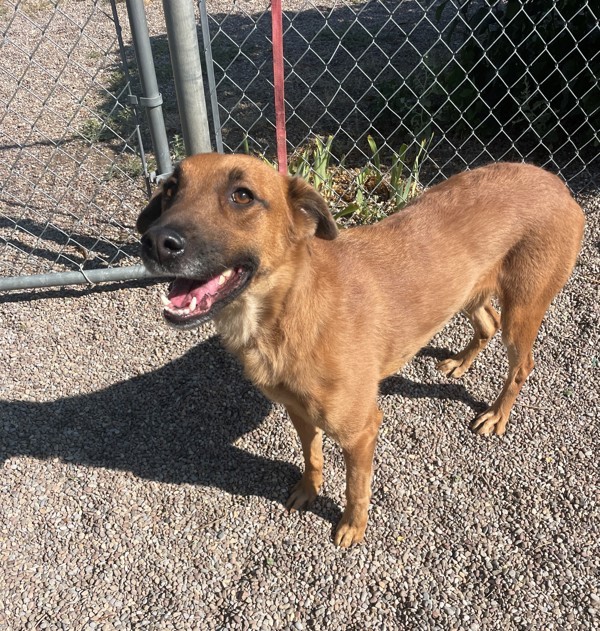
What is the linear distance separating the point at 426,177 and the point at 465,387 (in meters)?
2.48

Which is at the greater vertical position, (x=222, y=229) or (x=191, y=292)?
(x=222, y=229)

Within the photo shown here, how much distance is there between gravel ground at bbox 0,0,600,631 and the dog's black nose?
65.0 inches

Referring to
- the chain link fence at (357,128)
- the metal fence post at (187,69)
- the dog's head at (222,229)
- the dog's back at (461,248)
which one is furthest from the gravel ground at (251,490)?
the dog's head at (222,229)

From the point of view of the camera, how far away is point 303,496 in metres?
3.22

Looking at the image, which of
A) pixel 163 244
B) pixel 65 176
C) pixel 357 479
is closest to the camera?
pixel 163 244

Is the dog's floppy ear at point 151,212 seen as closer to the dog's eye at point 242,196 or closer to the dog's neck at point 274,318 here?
the dog's eye at point 242,196

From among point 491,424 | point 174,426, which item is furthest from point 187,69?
point 491,424

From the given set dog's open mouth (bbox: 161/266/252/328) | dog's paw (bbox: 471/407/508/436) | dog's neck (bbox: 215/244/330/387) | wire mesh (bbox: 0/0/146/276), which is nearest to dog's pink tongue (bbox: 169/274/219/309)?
dog's open mouth (bbox: 161/266/252/328)

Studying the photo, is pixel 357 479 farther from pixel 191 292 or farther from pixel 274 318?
pixel 191 292

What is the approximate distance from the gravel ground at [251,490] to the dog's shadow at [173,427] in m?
0.01

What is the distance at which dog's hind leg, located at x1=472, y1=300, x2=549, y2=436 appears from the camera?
325cm

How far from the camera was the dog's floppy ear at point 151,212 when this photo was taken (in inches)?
106

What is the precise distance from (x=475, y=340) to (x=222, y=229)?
7.24ft

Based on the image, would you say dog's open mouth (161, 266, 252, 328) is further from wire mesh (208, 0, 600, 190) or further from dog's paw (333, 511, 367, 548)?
wire mesh (208, 0, 600, 190)
